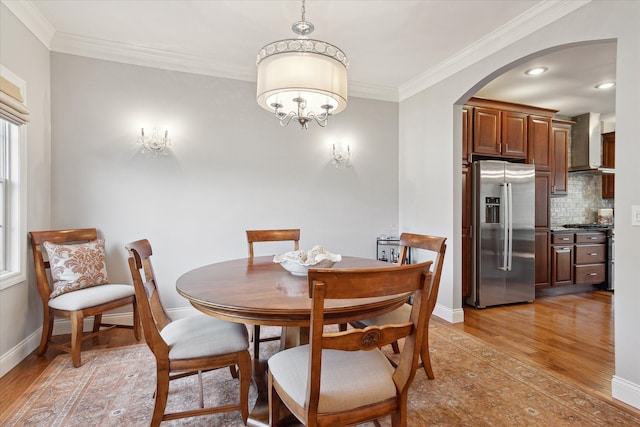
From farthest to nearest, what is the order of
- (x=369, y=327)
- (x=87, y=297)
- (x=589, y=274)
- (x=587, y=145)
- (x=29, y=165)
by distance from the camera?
(x=587, y=145) < (x=589, y=274) < (x=29, y=165) < (x=87, y=297) < (x=369, y=327)

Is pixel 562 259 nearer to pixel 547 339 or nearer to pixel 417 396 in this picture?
pixel 547 339

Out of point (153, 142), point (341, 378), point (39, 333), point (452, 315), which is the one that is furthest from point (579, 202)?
point (39, 333)

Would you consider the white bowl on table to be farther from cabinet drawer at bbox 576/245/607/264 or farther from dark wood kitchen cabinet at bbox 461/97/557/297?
cabinet drawer at bbox 576/245/607/264

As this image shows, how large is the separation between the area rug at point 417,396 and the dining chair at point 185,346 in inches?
9.9

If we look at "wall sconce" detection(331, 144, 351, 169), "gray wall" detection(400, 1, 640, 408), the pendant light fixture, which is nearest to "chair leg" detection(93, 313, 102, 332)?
the pendant light fixture

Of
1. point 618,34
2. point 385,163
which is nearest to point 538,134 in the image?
point 385,163

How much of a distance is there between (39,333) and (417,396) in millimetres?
2998

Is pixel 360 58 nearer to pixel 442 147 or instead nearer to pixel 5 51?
pixel 442 147

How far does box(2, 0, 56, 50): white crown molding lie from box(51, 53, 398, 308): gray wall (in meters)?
0.21

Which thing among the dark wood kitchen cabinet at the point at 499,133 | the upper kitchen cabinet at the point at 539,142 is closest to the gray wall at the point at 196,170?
the dark wood kitchen cabinet at the point at 499,133

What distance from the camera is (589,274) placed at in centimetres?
461

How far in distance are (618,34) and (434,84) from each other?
1.72 metres

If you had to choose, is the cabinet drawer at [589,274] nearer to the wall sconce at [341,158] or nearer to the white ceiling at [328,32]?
the white ceiling at [328,32]

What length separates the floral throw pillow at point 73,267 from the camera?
256cm
